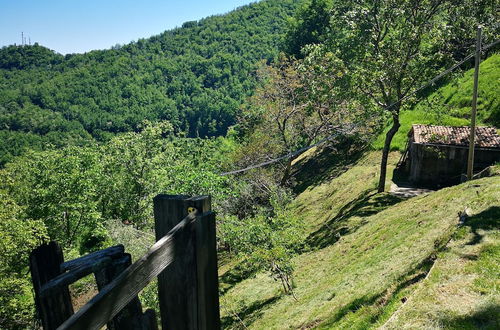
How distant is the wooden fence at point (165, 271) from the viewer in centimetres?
198

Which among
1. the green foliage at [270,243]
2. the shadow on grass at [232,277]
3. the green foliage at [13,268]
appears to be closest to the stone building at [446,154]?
the green foliage at [270,243]

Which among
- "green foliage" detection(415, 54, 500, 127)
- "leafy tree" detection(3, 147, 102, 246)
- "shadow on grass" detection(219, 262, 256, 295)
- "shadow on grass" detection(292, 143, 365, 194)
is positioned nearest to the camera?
"shadow on grass" detection(219, 262, 256, 295)

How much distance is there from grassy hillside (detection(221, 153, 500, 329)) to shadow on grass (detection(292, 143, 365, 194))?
24.4ft

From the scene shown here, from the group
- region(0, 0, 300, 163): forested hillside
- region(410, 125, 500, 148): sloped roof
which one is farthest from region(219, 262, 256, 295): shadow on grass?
region(0, 0, 300, 163): forested hillside

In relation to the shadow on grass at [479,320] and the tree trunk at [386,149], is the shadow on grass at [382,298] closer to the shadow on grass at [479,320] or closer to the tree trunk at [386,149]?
the shadow on grass at [479,320]

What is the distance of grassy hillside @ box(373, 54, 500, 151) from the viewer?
26.9m

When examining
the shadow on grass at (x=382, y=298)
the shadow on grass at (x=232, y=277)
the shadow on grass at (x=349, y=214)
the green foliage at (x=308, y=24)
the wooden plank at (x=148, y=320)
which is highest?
the green foliage at (x=308, y=24)

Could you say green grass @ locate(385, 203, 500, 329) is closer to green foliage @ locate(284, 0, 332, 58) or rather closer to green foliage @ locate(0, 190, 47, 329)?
green foliage @ locate(0, 190, 47, 329)

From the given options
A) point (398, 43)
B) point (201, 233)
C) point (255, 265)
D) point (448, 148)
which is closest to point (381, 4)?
point (398, 43)

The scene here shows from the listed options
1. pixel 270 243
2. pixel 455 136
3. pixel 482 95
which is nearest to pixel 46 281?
pixel 270 243

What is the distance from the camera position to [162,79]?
13988cm

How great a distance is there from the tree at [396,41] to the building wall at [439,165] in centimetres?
393

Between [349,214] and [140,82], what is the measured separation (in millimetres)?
125849

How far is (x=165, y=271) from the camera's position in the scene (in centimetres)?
216
